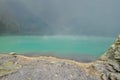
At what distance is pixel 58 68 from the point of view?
2541 centimetres

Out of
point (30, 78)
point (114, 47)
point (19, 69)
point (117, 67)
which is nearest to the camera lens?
point (30, 78)

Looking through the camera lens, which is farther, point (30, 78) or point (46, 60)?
point (46, 60)

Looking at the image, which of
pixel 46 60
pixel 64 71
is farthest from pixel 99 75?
pixel 46 60

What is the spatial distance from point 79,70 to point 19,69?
5.98 m

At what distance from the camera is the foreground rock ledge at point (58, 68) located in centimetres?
2356

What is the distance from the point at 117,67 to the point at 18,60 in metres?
10.3

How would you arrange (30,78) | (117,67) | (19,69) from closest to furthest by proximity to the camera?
(30,78)
(19,69)
(117,67)

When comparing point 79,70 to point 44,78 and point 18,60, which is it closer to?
point 44,78

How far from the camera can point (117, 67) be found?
87.6 feet

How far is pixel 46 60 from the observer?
27406mm

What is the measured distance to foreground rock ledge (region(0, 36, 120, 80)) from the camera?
23.6 m

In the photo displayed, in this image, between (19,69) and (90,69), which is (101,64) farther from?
(19,69)

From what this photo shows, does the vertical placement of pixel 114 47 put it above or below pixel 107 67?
above

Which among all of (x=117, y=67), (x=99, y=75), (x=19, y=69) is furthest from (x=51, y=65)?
(x=117, y=67)
